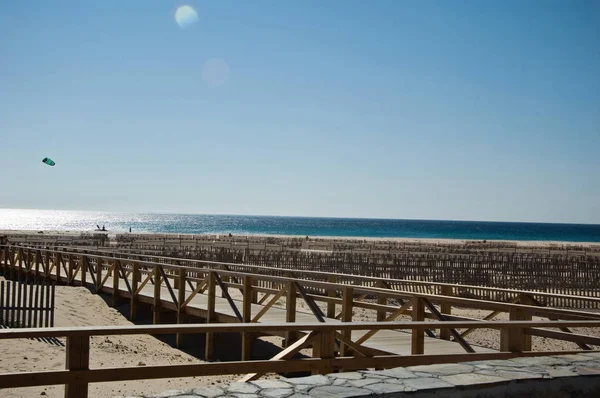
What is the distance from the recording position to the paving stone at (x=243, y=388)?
4.16m

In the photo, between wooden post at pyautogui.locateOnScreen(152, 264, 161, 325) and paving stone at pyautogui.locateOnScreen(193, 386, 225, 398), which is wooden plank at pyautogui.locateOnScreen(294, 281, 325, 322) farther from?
Result: paving stone at pyautogui.locateOnScreen(193, 386, 225, 398)

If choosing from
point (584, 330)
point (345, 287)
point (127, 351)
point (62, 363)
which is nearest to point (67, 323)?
point (127, 351)

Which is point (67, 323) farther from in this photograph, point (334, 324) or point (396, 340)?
point (334, 324)

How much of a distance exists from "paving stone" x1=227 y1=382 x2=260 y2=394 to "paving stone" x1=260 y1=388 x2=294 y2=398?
0.23 ft

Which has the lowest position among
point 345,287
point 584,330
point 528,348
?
point 584,330

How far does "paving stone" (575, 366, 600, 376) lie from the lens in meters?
4.98

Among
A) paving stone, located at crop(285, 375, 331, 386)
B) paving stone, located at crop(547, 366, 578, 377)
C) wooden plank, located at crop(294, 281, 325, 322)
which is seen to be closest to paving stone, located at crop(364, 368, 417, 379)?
A: paving stone, located at crop(285, 375, 331, 386)

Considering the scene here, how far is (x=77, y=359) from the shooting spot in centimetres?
458

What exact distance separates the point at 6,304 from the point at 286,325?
942cm

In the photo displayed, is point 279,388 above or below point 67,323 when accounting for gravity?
above

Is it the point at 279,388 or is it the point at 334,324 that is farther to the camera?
the point at 334,324

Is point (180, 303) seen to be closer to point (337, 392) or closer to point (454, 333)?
point (454, 333)

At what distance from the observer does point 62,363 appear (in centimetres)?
966

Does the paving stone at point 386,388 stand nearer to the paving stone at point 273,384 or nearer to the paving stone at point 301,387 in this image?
the paving stone at point 301,387
